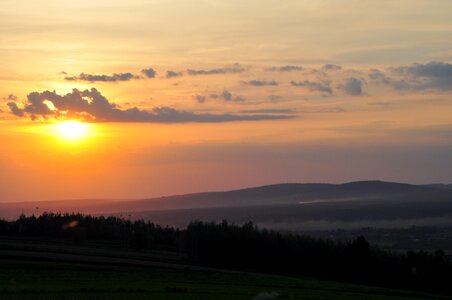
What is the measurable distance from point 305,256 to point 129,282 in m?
42.6

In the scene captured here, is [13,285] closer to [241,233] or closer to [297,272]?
[297,272]

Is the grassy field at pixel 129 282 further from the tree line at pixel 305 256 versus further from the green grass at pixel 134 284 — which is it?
the tree line at pixel 305 256

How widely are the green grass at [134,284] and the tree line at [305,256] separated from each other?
66.2 ft

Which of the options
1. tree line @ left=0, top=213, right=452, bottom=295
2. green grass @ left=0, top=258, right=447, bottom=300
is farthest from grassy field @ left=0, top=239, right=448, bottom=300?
tree line @ left=0, top=213, right=452, bottom=295

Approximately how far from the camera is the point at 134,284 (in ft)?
188

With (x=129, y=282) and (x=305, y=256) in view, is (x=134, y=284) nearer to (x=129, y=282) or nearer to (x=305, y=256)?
(x=129, y=282)

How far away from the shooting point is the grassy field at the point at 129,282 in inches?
1944

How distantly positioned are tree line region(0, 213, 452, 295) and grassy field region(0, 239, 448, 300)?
1134 centimetres

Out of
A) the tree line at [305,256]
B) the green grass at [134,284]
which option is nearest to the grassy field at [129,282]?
the green grass at [134,284]

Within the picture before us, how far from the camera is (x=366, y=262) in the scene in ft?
309

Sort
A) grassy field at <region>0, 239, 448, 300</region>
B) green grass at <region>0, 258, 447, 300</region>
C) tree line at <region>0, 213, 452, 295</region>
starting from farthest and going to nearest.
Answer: tree line at <region>0, 213, 452, 295</region>, grassy field at <region>0, 239, 448, 300</region>, green grass at <region>0, 258, 447, 300</region>

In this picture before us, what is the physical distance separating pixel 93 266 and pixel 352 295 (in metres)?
24.2

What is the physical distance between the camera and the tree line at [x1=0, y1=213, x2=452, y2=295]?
89062 mm

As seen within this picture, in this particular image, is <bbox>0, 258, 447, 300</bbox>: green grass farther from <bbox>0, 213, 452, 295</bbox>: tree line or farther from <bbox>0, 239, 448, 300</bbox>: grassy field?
<bbox>0, 213, 452, 295</bbox>: tree line
